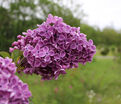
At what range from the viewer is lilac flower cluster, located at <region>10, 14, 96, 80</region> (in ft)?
3.84

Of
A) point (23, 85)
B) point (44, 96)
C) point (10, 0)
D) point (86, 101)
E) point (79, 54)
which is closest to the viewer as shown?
point (23, 85)

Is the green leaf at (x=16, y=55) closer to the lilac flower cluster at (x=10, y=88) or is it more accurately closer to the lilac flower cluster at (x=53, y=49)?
the lilac flower cluster at (x=53, y=49)

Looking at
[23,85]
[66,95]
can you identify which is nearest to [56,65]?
[23,85]

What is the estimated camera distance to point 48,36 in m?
1.22

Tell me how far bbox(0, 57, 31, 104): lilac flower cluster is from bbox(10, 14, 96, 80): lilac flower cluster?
1.03 feet

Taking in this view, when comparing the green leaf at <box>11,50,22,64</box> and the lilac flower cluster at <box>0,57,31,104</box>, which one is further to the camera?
the green leaf at <box>11,50,22,64</box>

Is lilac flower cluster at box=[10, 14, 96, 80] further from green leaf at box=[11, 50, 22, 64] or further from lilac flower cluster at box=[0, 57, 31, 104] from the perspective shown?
lilac flower cluster at box=[0, 57, 31, 104]

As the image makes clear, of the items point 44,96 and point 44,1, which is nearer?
point 44,96

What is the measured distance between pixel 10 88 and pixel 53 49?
447 mm

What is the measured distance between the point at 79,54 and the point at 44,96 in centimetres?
401

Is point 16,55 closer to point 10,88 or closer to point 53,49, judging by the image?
point 53,49

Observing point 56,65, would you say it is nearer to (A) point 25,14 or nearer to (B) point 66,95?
(B) point 66,95

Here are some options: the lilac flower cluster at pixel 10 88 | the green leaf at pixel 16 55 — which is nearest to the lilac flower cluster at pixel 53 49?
the green leaf at pixel 16 55

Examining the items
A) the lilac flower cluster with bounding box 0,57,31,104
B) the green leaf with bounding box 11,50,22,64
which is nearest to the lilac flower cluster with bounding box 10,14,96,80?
the green leaf with bounding box 11,50,22,64
